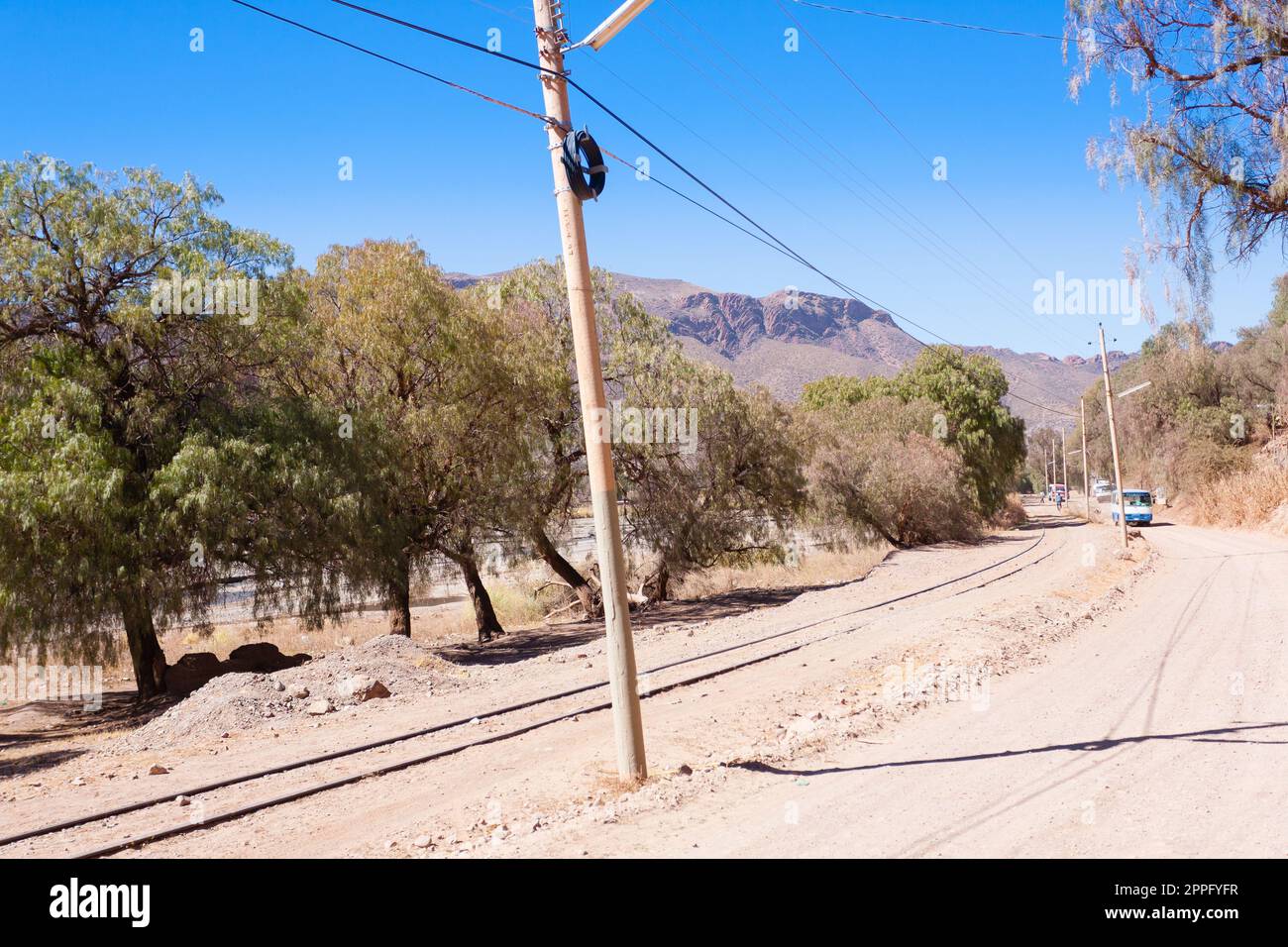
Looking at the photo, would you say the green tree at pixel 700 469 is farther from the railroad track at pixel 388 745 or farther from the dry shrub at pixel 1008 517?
the dry shrub at pixel 1008 517

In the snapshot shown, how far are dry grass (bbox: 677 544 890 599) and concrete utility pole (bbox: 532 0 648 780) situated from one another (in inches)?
941

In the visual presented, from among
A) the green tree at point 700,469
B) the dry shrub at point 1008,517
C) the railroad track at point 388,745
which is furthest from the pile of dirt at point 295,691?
the dry shrub at point 1008,517

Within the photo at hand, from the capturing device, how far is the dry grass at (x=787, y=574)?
3553 cm

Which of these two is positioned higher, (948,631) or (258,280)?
(258,280)

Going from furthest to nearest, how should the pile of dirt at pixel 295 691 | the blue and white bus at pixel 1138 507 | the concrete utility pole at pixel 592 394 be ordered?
the blue and white bus at pixel 1138 507
the pile of dirt at pixel 295 691
the concrete utility pole at pixel 592 394

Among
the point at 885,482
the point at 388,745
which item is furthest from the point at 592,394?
the point at 885,482

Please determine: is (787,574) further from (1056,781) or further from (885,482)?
(1056,781)

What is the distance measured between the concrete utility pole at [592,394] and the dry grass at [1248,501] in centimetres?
3937

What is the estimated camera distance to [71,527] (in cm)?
1711

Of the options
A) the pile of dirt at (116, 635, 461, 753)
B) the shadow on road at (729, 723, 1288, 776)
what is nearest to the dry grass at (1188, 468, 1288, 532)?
the shadow on road at (729, 723, 1288, 776)

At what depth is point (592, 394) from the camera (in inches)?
343
